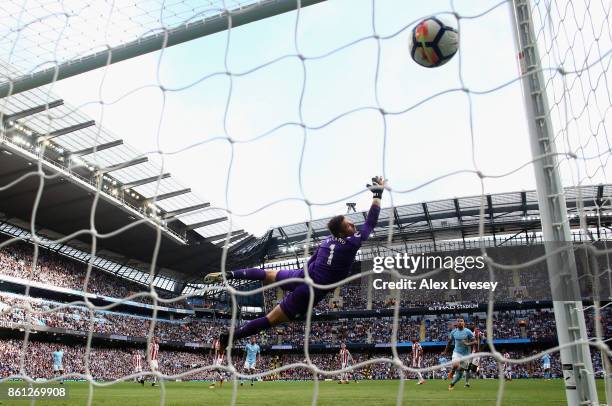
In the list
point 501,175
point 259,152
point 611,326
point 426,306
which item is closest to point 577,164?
Answer: point 501,175

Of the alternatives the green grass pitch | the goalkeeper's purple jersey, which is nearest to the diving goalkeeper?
the goalkeeper's purple jersey

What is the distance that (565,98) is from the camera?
11.1ft

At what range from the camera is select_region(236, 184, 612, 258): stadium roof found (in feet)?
101

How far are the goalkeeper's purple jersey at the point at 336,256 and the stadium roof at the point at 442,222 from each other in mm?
25423

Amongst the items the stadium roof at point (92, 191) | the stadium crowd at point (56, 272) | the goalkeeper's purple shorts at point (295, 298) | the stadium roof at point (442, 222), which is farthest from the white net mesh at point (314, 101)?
the stadium roof at point (442, 222)

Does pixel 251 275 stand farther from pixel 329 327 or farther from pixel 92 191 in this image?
pixel 329 327

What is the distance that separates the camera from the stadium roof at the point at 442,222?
30.7 metres

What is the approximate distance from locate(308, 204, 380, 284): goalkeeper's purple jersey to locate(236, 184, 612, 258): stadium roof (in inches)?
1001

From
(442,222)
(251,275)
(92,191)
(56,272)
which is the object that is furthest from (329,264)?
(442,222)

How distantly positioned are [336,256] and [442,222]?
30.5m

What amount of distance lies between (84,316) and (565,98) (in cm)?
2902

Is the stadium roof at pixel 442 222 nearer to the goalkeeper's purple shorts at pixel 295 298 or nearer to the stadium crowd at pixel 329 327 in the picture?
the stadium crowd at pixel 329 327

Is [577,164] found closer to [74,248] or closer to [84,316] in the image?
[84,316]

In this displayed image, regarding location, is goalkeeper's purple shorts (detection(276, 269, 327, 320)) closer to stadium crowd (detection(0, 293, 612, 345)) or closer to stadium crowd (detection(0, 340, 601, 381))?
A: stadium crowd (detection(0, 340, 601, 381))
